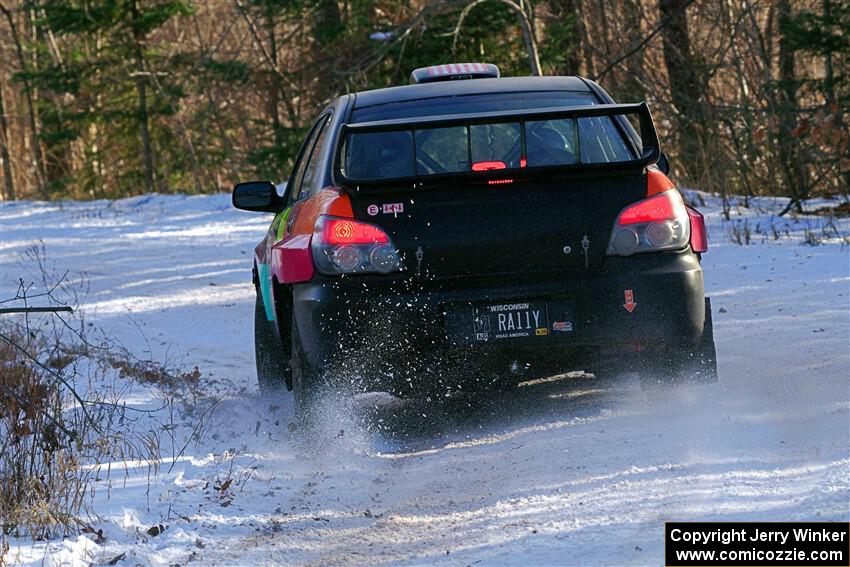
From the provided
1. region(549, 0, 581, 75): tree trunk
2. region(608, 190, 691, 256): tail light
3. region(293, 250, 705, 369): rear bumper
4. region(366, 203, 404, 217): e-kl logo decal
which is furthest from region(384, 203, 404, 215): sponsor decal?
region(549, 0, 581, 75): tree trunk

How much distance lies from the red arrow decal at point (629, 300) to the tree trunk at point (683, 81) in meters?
14.0

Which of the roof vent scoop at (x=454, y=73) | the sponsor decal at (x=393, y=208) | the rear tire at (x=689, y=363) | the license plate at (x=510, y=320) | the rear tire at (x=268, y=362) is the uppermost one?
the roof vent scoop at (x=454, y=73)

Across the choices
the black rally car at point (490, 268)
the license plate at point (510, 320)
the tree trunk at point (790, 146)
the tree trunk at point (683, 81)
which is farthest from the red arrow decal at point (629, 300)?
the tree trunk at point (683, 81)

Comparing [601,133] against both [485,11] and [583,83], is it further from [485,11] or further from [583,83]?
[485,11]

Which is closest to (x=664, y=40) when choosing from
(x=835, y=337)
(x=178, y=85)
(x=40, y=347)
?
(x=178, y=85)

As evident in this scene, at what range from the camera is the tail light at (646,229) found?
5355 mm

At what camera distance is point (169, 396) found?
22.5ft

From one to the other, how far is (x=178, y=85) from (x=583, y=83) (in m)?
22.1

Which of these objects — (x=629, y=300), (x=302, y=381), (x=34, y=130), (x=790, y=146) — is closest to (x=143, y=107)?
(x=34, y=130)

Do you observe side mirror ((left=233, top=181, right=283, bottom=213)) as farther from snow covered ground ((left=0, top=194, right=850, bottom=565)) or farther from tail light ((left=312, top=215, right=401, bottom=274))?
tail light ((left=312, top=215, right=401, bottom=274))

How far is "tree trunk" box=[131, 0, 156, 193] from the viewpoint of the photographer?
1069 inches

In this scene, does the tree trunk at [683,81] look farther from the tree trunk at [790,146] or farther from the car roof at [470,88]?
Result: the car roof at [470,88]

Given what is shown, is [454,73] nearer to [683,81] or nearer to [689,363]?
[689,363]

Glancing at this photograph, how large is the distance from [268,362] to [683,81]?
50.1ft
